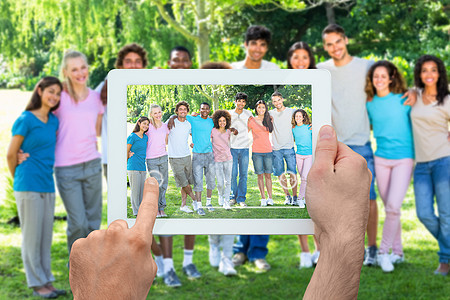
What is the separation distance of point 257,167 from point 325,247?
1.30ft

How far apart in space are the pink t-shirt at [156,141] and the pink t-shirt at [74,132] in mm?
2504

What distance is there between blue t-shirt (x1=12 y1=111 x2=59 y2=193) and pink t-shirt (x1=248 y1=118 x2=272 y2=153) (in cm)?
249

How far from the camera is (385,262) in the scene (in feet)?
13.0

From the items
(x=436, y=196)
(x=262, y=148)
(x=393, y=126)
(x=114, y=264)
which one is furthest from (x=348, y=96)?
(x=114, y=264)

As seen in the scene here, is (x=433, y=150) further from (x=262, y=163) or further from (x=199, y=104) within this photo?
(x=199, y=104)

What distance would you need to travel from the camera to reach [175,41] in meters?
11.1

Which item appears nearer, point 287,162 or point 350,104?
point 287,162

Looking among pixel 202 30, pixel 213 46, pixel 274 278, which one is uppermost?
pixel 213 46

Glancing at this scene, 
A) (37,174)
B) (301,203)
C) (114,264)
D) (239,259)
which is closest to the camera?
(114,264)

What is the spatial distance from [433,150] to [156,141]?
3012 millimetres

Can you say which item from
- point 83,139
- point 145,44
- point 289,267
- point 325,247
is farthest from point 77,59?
point 145,44

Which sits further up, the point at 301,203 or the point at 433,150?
the point at 301,203

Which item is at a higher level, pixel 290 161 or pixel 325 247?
pixel 290 161

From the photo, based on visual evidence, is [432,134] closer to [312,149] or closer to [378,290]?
[378,290]
